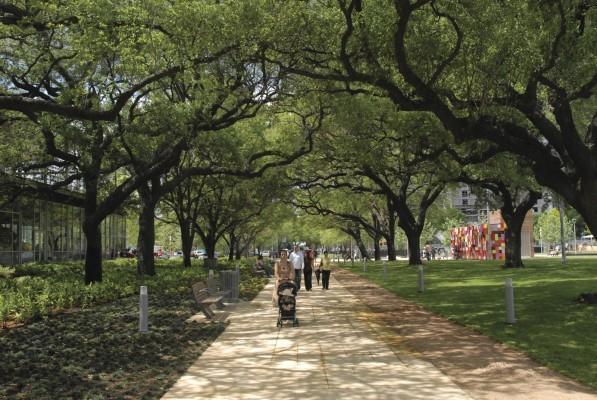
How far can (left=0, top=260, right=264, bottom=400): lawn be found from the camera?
25.0 ft

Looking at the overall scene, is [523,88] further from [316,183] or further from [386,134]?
[316,183]

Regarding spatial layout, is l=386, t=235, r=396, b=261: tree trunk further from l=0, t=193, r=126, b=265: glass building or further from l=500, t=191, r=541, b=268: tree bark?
l=0, t=193, r=126, b=265: glass building

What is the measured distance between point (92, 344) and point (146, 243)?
1566 centimetres

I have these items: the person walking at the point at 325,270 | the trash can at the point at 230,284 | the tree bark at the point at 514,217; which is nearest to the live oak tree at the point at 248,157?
the person walking at the point at 325,270

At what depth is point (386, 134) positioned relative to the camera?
2320 cm

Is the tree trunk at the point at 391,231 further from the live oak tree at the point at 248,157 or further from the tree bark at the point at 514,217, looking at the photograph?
the tree bark at the point at 514,217

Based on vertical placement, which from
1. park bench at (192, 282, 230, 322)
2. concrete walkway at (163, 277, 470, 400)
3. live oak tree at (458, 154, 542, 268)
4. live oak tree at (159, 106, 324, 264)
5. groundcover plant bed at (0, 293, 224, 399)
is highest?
live oak tree at (159, 106, 324, 264)

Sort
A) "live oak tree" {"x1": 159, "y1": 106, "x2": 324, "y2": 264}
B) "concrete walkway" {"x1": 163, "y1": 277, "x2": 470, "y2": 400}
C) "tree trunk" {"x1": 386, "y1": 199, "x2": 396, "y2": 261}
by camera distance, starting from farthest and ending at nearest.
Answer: "tree trunk" {"x1": 386, "y1": 199, "x2": 396, "y2": 261}
"live oak tree" {"x1": 159, "y1": 106, "x2": 324, "y2": 264}
"concrete walkway" {"x1": 163, "y1": 277, "x2": 470, "y2": 400}

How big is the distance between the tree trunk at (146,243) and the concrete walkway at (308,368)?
1303cm

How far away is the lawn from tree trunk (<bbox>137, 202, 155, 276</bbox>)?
7163 mm

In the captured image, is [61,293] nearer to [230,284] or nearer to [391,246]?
[230,284]

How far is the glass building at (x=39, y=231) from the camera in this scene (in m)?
35.2

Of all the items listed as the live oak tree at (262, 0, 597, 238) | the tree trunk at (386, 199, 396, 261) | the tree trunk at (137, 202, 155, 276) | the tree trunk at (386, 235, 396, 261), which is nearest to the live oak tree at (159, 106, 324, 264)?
the tree trunk at (137, 202, 155, 276)

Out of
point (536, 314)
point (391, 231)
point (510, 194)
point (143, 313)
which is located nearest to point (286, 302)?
point (143, 313)
